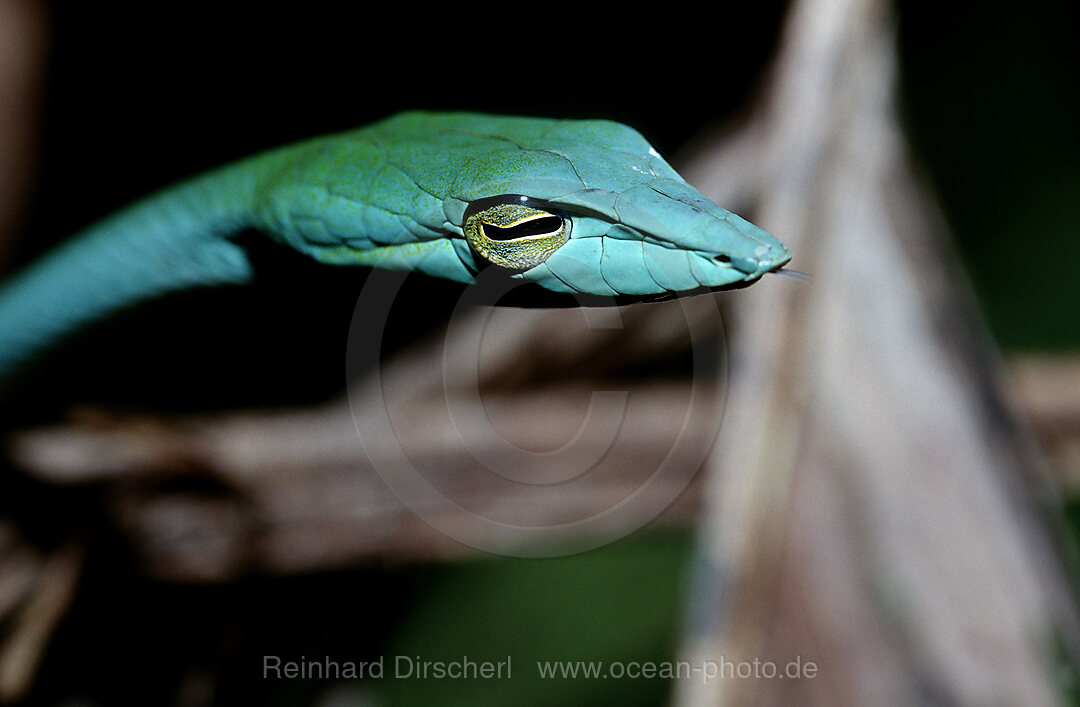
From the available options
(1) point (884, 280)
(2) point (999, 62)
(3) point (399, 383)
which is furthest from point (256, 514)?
(2) point (999, 62)

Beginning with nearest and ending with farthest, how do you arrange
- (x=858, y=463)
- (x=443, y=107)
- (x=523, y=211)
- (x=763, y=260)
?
(x=763, y=260), (x=523, y=211), (x=858, y=463), (x=443, y=107)

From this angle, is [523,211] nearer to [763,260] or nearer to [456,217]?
[456,217]

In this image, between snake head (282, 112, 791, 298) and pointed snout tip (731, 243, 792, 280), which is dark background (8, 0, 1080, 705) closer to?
snake head (282, 112, 791, 298)

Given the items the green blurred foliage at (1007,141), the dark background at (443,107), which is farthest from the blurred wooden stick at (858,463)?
the green blurred foliage at (1007,141)

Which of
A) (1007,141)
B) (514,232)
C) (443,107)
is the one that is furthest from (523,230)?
(1007,141)

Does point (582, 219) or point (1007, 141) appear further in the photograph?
point (1007, 141)

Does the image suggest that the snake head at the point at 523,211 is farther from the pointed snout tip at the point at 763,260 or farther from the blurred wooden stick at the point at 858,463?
the blurred wooden stick at the point at 858,463
